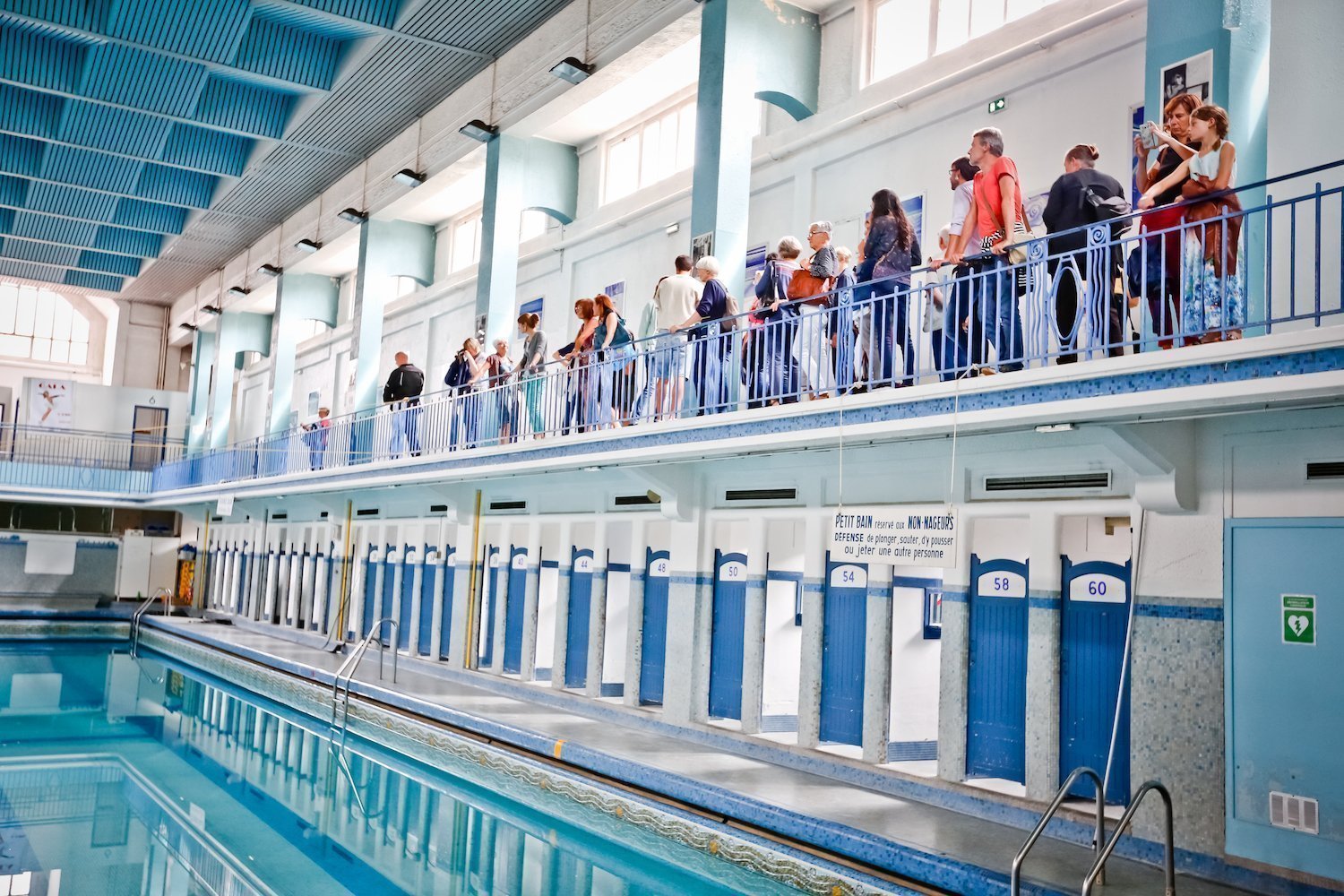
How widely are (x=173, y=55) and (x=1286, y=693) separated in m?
19.0

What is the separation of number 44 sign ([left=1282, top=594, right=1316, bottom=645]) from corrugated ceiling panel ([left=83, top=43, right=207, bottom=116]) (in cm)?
1934

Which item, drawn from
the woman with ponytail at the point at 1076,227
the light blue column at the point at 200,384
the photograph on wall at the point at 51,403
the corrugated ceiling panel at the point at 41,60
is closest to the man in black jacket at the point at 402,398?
the corrugated ceiling panel at the point at 41,60

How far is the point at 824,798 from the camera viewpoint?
9.62 metres

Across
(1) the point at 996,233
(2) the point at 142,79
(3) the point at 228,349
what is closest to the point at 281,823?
(1) the point at 996,233

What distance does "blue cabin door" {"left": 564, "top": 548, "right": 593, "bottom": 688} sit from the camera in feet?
51.5

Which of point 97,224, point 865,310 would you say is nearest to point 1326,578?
point 865,310

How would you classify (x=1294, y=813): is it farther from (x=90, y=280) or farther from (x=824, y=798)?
(x=90, y=280)

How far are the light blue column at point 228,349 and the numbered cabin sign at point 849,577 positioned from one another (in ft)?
89.2

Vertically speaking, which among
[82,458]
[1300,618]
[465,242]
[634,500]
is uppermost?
[465,242]

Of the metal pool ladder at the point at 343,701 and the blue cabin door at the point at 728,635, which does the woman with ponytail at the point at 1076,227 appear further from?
the metal pool ladder at the point at 343,701

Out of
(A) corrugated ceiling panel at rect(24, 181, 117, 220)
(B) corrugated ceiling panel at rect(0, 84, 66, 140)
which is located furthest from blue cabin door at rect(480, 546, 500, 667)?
(A) corrugated ceiling panel at rect(24, 181, 117, 220)

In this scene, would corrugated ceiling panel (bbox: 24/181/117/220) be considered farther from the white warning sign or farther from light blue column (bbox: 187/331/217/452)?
the white warning sign

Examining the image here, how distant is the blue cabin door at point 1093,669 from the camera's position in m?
8.71

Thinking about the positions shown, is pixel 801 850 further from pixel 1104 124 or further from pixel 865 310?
pixel 1104 124
